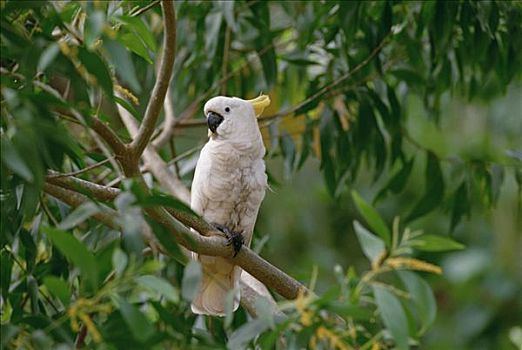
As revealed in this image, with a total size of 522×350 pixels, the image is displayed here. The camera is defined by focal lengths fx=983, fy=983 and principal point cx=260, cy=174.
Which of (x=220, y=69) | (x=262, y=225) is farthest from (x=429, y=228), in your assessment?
(x=220, y=69)

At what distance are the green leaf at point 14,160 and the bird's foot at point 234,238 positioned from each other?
88cm

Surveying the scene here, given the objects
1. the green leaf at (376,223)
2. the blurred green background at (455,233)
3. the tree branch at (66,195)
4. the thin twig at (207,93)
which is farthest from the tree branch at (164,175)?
the blurred green background at (455,233)

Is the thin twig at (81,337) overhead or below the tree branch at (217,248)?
below

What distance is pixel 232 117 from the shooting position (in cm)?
222

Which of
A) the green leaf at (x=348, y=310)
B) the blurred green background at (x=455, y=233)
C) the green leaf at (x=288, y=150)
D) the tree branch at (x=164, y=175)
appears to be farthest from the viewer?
the blurred green background at (x=455, y=233)

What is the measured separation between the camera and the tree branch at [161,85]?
1726 mm

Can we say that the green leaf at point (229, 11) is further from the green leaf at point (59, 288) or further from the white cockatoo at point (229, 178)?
the green leaf at point (59, 288)

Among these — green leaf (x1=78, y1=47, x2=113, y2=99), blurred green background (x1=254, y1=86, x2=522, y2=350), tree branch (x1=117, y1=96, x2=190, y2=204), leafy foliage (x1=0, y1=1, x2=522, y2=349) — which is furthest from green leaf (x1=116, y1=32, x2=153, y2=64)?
blurred green background (x1=254, y1=86, x2=522, y2=350)

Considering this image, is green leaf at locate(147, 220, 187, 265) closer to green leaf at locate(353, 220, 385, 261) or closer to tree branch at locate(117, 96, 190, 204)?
green leaf at locate(353, 220, 385, 261)

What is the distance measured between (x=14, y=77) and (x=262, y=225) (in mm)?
2977

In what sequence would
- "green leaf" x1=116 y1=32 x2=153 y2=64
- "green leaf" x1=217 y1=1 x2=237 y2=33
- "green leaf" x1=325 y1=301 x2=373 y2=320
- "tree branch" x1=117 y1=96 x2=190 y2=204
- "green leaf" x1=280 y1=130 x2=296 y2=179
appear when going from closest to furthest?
1. "green leaf" x1=325 y1=301 x2=373 y2=320
2. "green leaf" x1=116 y1=32 x2=153 y2=64
3. "green leaf" x1=217 y1=1 x2=237 y2=33
4. "tree branch" x1=117 y1=96 x2=190 y2=204
5. "green leaf" x1=280 y1=130 x2=296 y2=179

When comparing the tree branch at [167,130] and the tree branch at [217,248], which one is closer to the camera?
the tree branch at [217,248]

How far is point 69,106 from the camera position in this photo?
50.2 inches

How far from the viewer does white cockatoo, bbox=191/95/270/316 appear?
221 cm
